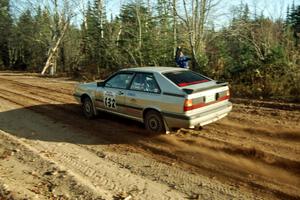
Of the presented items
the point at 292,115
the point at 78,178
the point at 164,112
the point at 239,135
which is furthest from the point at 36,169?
the point at 292,115

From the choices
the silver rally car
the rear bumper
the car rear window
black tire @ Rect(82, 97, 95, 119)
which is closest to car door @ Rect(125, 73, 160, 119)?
the silver rally car

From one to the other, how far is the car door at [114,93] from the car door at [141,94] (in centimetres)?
21

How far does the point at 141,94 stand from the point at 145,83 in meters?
0.28

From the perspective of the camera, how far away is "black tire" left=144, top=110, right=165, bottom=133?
698cm

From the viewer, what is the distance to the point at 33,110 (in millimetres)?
10508

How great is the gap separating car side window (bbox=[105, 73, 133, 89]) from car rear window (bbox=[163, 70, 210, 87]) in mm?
1068

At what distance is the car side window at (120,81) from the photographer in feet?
25.6

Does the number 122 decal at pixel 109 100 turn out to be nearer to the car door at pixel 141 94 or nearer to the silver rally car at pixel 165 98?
the silver rally car at pixel 165 98

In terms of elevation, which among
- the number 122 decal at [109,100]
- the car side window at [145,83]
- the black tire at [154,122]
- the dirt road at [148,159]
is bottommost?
the dirt road at [148,159]

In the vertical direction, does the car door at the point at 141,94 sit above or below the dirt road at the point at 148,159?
above

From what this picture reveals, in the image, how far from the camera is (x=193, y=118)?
6426 mm

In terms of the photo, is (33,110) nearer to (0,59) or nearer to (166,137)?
(166,137)

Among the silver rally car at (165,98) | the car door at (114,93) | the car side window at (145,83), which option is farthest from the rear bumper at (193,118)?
the car door at (114,93)

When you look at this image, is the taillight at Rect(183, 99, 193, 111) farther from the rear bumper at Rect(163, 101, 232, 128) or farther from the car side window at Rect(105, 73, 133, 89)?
the car side window at Rect(105, 73, 133, 89)
